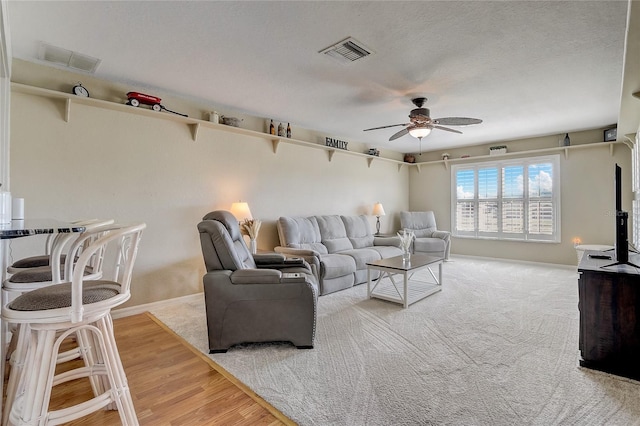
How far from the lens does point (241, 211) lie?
161 inches

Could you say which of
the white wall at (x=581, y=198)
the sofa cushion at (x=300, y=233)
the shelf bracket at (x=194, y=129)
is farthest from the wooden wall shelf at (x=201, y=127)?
the sofa cushion at (x=300, y=233)

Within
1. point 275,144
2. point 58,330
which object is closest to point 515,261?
point 275,144

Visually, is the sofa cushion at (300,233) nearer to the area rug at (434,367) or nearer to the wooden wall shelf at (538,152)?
the area rug at (434,367)

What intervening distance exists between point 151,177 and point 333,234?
2818 millimetres

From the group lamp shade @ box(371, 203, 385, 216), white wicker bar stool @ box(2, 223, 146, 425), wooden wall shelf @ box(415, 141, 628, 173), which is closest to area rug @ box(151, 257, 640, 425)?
white wicker bar stool @ box(2, 223, 146, 425)

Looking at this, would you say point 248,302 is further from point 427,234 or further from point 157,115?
point 427,234

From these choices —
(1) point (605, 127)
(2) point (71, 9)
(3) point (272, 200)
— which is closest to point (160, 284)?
(3) point (272, 200)

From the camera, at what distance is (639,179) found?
3.37 meters

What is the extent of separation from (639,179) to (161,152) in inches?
215

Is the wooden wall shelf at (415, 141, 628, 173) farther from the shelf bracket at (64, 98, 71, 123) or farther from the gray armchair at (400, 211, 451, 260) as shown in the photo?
the shelf bracket at (64, 98, 71, 123)

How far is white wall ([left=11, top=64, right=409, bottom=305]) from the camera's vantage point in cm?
287

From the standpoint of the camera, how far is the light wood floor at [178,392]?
1701mm

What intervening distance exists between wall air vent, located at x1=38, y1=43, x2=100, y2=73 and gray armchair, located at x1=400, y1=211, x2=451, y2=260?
5558 millimetres

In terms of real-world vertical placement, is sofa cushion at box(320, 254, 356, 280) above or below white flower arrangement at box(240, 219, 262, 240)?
below
